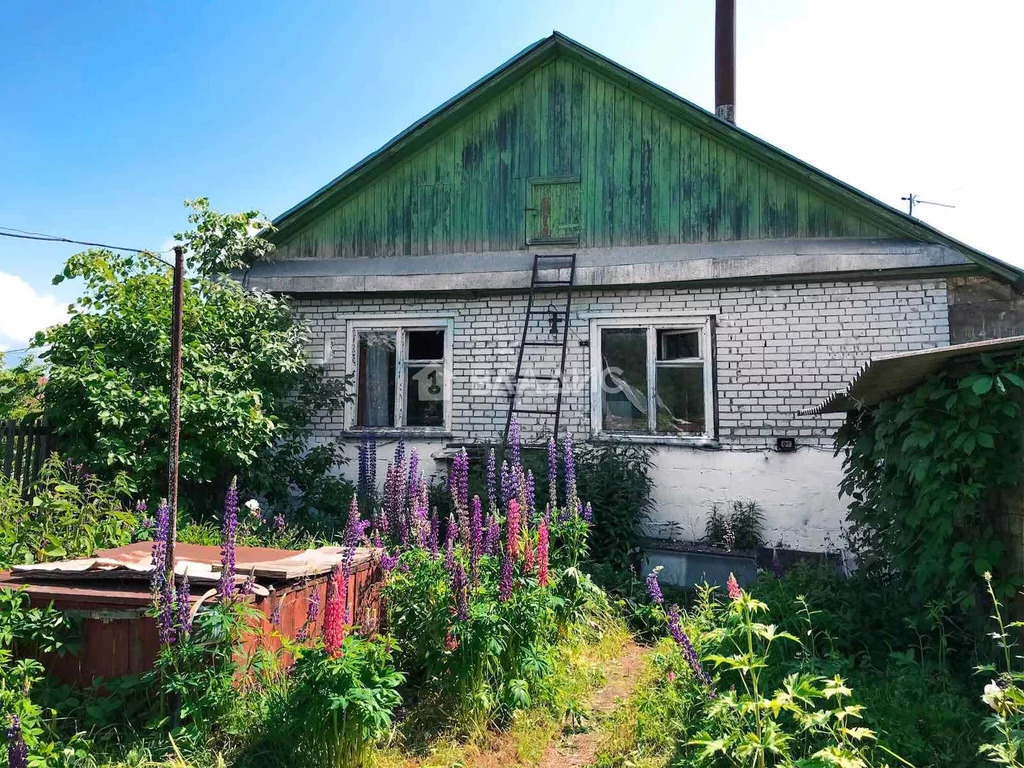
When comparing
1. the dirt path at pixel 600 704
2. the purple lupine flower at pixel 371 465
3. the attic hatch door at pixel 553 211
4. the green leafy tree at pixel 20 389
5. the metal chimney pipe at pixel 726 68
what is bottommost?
the dirt path at pixel 600 704

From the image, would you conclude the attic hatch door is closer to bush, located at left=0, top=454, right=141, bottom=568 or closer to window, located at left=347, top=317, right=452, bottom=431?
window, located at left=347, top=317, right=452, bottom=431

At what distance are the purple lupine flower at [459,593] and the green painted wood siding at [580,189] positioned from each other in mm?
5698

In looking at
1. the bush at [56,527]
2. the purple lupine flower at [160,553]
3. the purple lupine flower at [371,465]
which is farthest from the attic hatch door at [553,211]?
the purple lupine flower at [160,553]

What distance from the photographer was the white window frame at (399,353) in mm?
8297

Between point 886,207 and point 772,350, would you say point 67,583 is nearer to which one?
point 772,350

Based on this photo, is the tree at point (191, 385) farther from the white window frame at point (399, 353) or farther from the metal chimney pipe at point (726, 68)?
the metal chimney pipe at point (726, 68)

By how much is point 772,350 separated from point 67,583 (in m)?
6.79

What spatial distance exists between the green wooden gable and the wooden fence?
153 inches

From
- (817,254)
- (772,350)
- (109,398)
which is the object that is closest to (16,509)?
(109,398)

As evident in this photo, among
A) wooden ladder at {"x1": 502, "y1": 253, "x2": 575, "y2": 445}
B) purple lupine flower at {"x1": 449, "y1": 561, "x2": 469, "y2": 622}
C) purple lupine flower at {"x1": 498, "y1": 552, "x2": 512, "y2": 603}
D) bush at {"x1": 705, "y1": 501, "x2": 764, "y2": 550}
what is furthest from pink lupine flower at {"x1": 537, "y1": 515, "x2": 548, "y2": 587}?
wooden ladder at {"x1": 502, "y1": 253, "x2": 575, "y2": 445}

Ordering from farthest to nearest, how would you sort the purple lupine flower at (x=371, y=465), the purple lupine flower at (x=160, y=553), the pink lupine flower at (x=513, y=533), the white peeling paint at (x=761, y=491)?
the white peeling paint at (x=761, y=491) → the purple lupine flower at (x=371, y=465) → the pink lupine flower at (x=513, y=533) → the purple lupine flower at (x=160, y=553)

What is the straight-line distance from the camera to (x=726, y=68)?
10273 mm

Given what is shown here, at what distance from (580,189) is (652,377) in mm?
2649

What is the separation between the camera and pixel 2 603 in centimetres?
321
